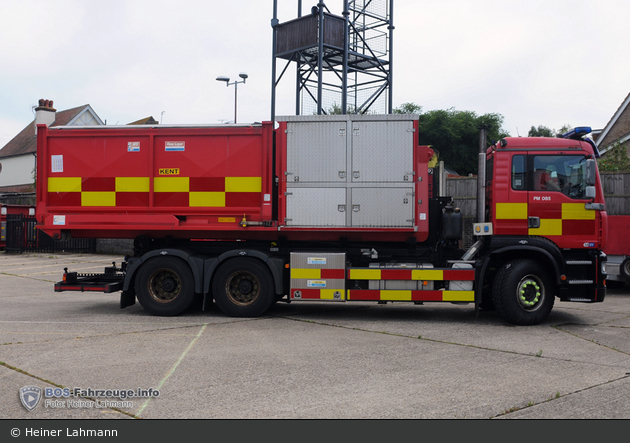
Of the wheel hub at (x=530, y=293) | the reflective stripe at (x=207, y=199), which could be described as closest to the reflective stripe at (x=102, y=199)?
the reflective stripe at (x=207, y=199)

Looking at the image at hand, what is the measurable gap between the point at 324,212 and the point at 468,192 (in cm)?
813

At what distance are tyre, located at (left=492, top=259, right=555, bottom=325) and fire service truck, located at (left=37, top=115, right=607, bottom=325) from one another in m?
0.02

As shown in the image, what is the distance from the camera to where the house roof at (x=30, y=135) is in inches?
1778

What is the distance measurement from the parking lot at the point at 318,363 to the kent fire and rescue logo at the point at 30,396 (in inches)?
2.7

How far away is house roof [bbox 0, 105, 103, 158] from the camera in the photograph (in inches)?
1778

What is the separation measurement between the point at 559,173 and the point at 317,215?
11.9 ft

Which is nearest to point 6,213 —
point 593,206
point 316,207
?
point 316,207

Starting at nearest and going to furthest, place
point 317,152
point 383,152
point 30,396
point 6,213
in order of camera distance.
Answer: point 30,396 < point 383,152 < point 317,152 < point 6,213

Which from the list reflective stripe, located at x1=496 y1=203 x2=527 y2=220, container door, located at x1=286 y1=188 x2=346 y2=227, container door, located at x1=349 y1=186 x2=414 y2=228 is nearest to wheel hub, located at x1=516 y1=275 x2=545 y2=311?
reflective stripe, located at x1=496 y1=203 x2=527 y2=220

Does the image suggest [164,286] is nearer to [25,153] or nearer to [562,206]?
[562,206]

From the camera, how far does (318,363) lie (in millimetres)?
5867

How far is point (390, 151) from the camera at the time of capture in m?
8.50
